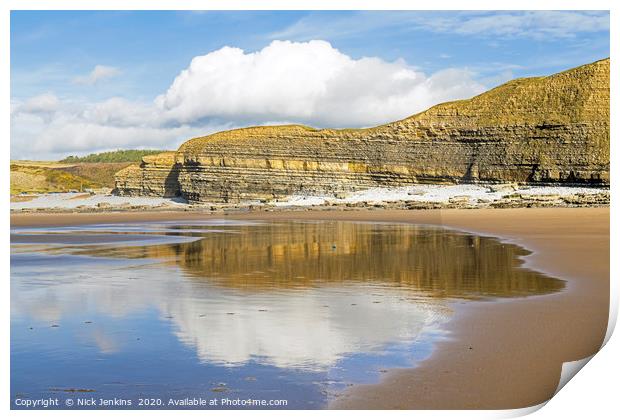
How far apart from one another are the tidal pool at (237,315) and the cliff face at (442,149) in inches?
1249

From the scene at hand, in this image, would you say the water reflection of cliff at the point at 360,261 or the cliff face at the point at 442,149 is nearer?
the water reflection of cliff at the point at 360,261

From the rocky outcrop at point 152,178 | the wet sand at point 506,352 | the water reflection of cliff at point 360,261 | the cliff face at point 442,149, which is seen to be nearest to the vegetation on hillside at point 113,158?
the rocky outcrop at point 152,178

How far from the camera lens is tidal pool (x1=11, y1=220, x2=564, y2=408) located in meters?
5.36

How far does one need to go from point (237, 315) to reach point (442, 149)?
137 ft

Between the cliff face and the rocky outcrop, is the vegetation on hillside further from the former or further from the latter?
the cliff face

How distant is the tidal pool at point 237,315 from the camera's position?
5.36 meters

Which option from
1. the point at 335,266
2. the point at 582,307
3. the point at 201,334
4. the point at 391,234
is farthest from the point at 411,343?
the point at 391,234

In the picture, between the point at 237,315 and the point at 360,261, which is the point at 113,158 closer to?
the point at 360,261

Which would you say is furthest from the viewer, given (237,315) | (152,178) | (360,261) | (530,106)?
Result: (152,178)

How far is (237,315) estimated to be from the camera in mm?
→ 7773

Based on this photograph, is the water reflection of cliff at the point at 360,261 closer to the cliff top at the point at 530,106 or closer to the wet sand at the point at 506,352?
the wet sand at the point at 506,352

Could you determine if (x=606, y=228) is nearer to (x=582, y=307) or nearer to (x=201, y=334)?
(x=582, y=307)

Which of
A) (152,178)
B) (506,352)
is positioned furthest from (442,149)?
(506,352)
